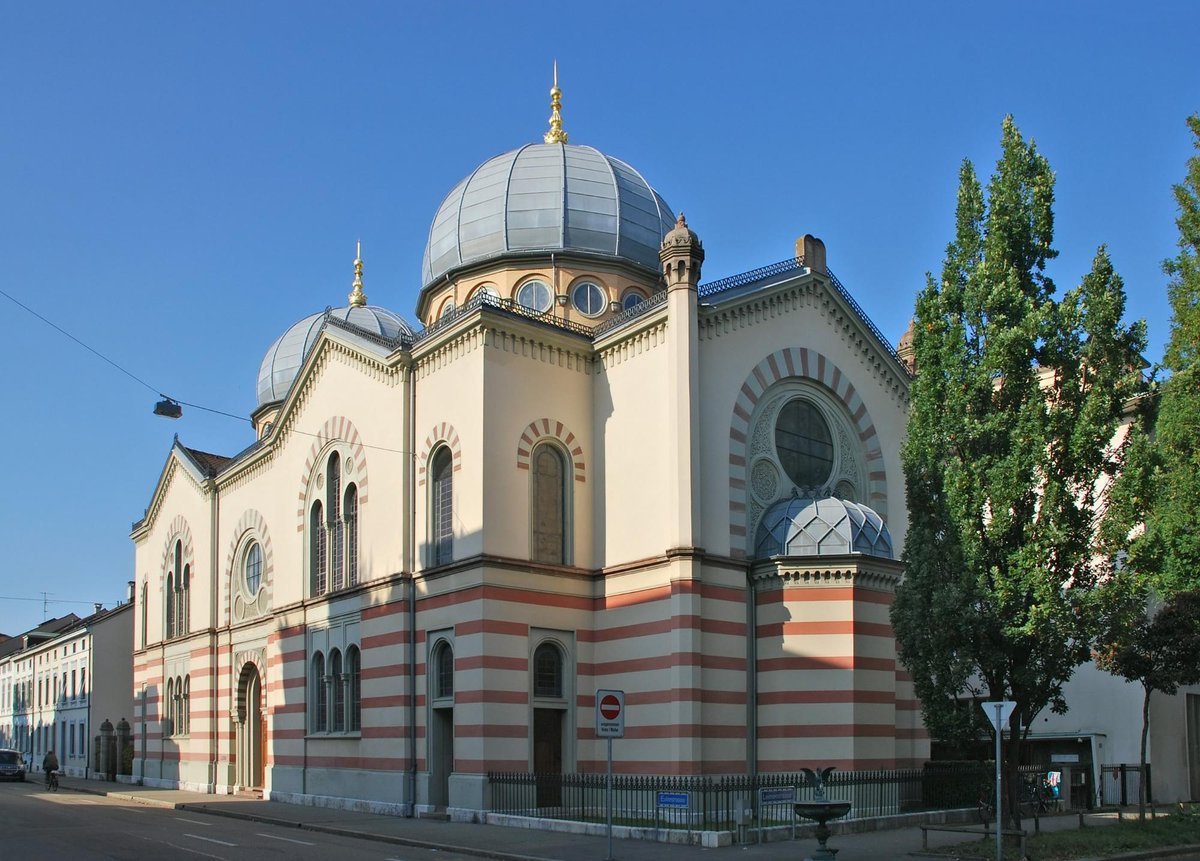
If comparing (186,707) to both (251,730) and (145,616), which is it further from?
(145,616)

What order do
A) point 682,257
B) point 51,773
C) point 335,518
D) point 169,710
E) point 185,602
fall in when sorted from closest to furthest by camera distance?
1. point 682,257
2. point 335,518
3. point 169,710
4. point 185,602
5. point 51,773

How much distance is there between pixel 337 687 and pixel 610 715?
14.6m

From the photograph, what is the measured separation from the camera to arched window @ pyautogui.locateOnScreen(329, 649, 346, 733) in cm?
3022

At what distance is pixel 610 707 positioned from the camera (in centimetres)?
1791

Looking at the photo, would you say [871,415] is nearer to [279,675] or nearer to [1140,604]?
[1140,604]

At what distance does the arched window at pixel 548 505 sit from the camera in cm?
2670

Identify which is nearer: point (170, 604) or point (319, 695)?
point (319, 695)

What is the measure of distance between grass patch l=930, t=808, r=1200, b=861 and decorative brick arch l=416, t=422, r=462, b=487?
1298 cm

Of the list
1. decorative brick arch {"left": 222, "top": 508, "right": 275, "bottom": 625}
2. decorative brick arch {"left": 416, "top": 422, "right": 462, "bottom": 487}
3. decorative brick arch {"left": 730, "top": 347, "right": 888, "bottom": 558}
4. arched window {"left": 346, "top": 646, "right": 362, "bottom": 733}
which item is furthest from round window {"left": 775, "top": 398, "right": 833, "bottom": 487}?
decorative brick arch {"left": 222, "top": 508, "right": 275, "bottom": 625}

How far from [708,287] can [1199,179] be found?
1045 centimetres

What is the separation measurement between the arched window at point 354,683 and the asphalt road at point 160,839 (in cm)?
344

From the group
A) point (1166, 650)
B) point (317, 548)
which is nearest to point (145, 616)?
point (317, 548)

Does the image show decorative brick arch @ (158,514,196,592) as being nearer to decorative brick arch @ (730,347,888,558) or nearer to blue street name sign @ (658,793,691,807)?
decorative brick arch @ (730,347,888,558)

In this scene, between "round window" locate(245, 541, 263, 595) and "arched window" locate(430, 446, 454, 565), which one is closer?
"arched window" locate(430, 446, 454, 565)
